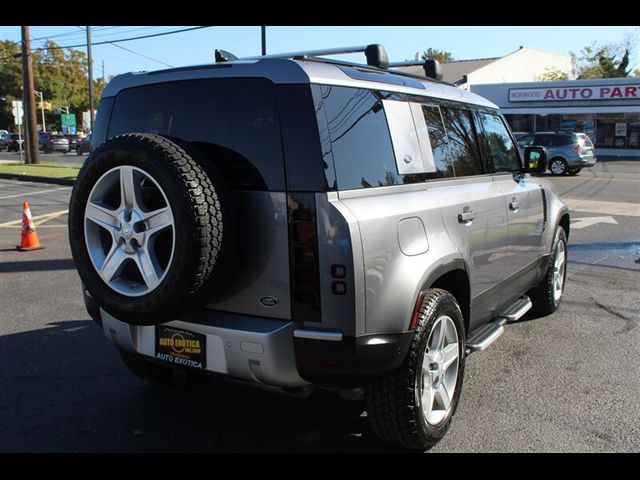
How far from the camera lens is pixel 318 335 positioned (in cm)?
273

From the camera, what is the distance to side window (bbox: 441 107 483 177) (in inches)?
151

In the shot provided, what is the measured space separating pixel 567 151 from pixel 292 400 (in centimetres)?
2094

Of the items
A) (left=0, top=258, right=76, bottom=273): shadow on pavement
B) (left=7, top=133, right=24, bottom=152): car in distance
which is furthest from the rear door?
(left=7, top=133, right=24, bottom=152): car in distance

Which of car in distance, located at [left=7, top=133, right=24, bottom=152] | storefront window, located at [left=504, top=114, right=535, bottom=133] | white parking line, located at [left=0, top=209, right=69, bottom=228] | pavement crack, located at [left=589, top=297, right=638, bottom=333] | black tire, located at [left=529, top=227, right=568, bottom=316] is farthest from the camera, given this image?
car in distance, located at [left=7, top=133, right=24, bottom=152]

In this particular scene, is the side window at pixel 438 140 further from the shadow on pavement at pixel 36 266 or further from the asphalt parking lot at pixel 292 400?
the shadow on pavement at pixel 36 266

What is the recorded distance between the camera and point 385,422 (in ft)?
9.91

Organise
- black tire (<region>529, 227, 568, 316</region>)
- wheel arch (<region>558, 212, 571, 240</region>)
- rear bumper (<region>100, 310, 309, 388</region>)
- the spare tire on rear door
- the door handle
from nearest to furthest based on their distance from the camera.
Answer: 1. the spare tire on rear door
2. rear bumper (<region>100, 310, 309, 388</region>)
3. the door handle
4. black tire (<region>529, 227, 568, 316</region>)
5. wheel arch (<region>558, 212, 571, 240</region>)

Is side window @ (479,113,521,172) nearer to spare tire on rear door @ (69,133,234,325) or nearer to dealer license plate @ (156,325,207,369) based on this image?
spare tire on rear door @ (69,133,234,325)

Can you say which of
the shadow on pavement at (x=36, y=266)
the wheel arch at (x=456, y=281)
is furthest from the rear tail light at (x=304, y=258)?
the shadow on pavement at (x=36, y=266)

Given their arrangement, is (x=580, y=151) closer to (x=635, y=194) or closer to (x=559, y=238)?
(x=635, y=194)


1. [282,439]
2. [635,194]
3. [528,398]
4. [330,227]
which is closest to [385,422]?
[282,439]

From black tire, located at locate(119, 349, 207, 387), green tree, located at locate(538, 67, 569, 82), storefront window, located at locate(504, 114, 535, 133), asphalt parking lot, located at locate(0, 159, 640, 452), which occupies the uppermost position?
green tree, located at locate(538, 67, 569, 82)

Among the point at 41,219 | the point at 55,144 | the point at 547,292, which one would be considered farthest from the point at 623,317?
the point at 55,144

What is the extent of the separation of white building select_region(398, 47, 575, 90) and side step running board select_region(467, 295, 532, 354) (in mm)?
43631
